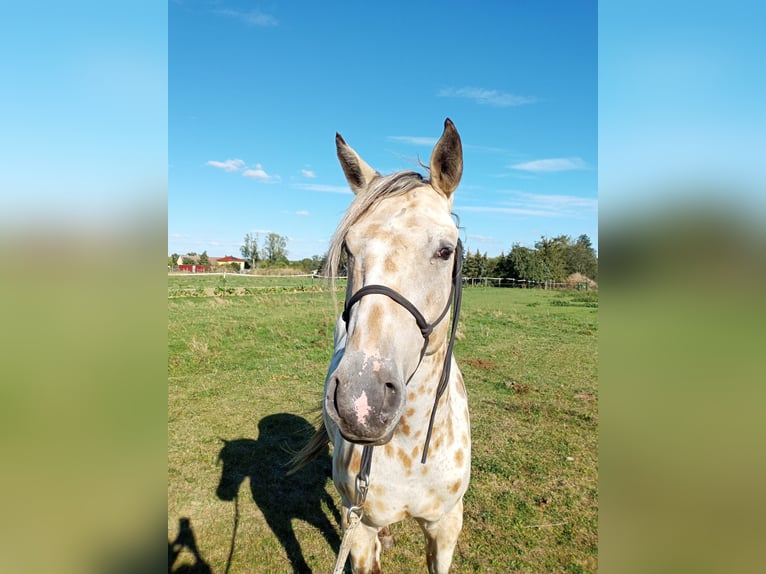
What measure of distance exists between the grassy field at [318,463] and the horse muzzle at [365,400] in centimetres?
168

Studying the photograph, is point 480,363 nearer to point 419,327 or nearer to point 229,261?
point 419,327

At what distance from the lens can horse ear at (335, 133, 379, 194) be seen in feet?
7.37

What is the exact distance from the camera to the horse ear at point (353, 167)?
2246 mm

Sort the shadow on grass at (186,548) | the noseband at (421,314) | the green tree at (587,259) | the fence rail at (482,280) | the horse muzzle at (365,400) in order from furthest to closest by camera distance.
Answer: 1. the fence rail at (482,280)
2. the shadow on grass at (186,548)
3. the noseband at (421,314)
4. the horse muzzle at (365,400)
5. the green tree at (587,259)

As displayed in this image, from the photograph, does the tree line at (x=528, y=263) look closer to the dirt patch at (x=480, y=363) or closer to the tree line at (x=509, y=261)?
the tree line at (x=509, y=261)

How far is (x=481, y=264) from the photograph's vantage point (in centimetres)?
3959

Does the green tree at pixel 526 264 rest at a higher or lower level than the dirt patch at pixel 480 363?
higher

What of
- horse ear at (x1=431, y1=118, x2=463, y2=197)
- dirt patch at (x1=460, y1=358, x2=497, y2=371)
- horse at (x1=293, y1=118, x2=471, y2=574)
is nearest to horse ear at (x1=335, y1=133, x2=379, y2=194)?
horse at (x1=293, y1=118, x2=471, y2=574)

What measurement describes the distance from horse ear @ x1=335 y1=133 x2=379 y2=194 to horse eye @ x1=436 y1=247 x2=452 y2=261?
2.44 ft

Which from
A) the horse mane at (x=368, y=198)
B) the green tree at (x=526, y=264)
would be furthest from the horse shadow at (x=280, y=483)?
the green tree at (x=526, y=264)
